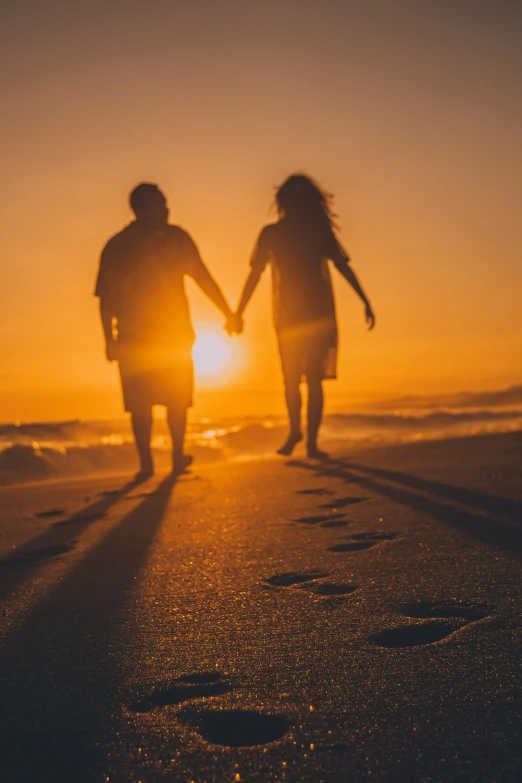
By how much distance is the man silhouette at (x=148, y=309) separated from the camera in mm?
5758

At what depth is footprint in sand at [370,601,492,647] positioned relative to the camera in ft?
4.99

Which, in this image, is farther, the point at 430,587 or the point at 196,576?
the point at 196,576

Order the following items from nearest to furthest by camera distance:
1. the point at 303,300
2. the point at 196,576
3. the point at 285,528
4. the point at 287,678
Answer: the point at 287,678 → the point at 196,576 → the point at 285,528 → the point at 303,300

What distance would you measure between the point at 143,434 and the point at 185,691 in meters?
4.65

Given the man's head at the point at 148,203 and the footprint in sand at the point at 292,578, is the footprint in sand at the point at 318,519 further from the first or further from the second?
the man's head at the point at 148,203

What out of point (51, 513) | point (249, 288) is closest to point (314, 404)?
point (249, 288)

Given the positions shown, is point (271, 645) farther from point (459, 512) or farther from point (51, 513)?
point (51, 513)

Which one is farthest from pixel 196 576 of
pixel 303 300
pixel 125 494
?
pixel 303 300

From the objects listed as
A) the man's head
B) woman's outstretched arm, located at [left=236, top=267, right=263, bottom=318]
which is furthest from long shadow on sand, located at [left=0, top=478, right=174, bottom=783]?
woman's outstretched arm, located at [left=236, top=267, right=263, bottom=318]

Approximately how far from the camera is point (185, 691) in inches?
52.7

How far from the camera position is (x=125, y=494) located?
452 cm

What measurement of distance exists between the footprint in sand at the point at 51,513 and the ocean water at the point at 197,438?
288cm

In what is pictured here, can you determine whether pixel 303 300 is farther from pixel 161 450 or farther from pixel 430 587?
pixel 430 587

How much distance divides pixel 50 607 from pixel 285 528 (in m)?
1.13
